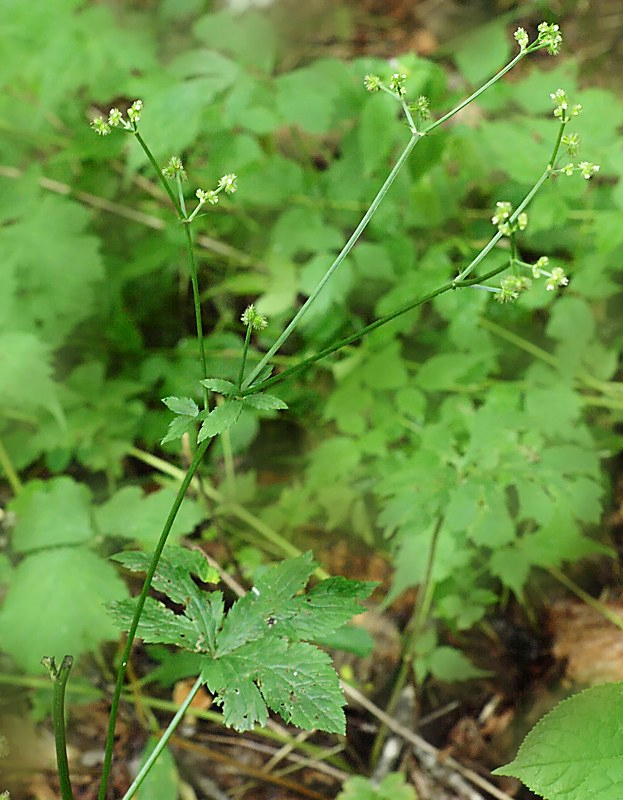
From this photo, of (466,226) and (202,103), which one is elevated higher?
(202,103)

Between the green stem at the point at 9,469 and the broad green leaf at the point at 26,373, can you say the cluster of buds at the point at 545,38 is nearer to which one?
the broad green leaf at the point at 26,373

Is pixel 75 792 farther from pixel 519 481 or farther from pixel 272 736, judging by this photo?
pixel 519 481

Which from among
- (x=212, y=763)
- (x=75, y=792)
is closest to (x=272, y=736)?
(x=212, y=763)

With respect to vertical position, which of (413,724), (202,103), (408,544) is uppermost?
(202,103)

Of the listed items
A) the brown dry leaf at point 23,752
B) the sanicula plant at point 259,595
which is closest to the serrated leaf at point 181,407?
the sanicula plant at point 259,595

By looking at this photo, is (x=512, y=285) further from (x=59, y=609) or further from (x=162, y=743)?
(x=59, y=609)

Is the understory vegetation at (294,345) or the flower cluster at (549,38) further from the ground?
the flower cluster at (549,38)

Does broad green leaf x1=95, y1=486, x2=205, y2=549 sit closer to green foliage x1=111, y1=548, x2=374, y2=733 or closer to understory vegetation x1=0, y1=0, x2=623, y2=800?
understory vegetation x1=0, y1=0, x2=623, y2=800
